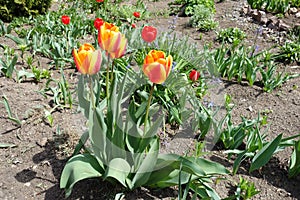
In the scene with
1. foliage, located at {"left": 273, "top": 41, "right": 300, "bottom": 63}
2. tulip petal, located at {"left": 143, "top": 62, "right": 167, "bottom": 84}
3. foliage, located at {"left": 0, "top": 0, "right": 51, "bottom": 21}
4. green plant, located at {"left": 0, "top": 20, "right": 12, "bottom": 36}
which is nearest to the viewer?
tulip petal, located at {"left": 143, "top": 62, "right": 167, "bottom": 84}

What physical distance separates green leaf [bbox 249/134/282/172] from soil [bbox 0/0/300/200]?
14cm

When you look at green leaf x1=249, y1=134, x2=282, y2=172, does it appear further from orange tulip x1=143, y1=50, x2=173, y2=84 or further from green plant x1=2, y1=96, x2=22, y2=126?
green plant x1=2, y1=96, x2=22, y2=126

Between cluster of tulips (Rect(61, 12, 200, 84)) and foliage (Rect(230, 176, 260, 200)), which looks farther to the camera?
foliage (Rect(230, 176, 260, 200))

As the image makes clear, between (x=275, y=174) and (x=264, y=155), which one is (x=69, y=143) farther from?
(x=275, y=174)

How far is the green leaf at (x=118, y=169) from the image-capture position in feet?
6.29

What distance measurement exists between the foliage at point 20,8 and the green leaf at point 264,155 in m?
4.29

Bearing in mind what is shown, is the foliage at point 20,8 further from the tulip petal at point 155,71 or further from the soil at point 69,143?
the tulip petal at point 155,71

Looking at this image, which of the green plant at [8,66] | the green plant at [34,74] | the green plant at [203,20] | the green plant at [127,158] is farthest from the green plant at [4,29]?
the green plant at [127,158]

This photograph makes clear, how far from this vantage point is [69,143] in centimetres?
259

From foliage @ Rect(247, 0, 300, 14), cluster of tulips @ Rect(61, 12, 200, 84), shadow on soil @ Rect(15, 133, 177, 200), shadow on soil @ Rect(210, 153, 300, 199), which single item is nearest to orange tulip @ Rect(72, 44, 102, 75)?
cluster of tulips @ Rect(61, 12, 200, 84)

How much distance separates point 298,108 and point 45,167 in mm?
2435

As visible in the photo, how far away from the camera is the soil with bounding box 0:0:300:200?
2.23m

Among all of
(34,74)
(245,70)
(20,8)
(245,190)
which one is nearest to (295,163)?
(245,190)

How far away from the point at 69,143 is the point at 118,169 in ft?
2.44
